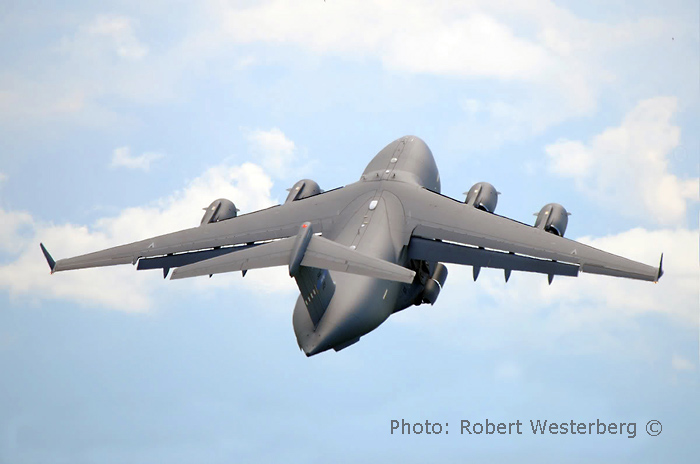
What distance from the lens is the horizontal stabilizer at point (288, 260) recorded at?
21656 mm

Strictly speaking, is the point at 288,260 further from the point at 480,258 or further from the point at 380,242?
the point at 480,258

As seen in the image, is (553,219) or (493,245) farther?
(553,219)

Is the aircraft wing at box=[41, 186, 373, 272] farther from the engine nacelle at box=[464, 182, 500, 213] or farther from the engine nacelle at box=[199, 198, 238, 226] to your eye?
the engine nacelle at box=[464, 182, 500, 213]

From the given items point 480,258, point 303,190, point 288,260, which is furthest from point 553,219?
point 288,260

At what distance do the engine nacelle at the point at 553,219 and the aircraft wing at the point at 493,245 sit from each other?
139 centimetres

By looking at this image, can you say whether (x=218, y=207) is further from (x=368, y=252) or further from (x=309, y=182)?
(x=368, y=252)

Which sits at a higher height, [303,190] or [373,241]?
[303,190]

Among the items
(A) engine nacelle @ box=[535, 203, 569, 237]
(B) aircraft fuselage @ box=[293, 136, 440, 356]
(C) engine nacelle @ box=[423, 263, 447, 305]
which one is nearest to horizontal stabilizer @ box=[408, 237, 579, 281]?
(B) aircraft fuselage @ box=[293, 136, 440, 356]

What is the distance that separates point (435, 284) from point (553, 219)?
3.88m

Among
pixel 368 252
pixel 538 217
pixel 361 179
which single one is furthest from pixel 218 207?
pixel 538 217

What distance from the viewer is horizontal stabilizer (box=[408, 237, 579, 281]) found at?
2714cm

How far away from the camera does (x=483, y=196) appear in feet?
103

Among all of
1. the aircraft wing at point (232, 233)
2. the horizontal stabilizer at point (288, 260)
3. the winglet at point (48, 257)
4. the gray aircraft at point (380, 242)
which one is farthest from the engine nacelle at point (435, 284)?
the winglet at point (48, 257)

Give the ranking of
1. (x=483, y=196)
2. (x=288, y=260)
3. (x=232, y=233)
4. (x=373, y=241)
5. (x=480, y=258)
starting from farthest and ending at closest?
(x=483, y=196) < (x=232, y=233) < (x=480, y=258) < (x=373, y=241) < (x=288, y=260)
